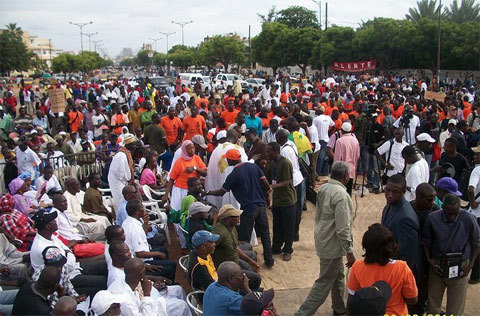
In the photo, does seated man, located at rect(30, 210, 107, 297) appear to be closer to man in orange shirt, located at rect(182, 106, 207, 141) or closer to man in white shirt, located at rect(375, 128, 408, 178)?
man in white shirt, located at rect(375, 128, 408, 178)

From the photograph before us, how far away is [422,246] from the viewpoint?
4797mm

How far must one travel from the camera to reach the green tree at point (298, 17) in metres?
56.2

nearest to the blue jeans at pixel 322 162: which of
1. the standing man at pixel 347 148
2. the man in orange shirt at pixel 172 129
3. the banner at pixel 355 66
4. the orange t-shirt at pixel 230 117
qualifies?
the orange t-shirt at pixel 230 117

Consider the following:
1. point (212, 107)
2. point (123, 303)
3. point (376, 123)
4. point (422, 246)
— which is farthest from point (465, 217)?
point (212, 107)

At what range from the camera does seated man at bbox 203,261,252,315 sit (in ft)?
12.9

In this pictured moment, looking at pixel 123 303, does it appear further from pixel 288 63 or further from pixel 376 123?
pixel 288 63

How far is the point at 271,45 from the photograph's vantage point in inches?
1892

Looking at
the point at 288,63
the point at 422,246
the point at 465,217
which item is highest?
the point at 288,63

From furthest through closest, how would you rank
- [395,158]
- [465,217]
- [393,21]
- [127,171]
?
[393,21]
[395,158]
[127,171]
[465,217]

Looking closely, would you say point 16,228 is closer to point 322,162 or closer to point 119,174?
point 119,174

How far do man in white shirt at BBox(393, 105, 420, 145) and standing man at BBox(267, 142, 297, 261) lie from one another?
176 inches

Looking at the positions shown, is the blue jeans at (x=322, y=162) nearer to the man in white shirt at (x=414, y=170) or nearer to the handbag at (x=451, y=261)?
the man in white shirt at (x=414, y=170)

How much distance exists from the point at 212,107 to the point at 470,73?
2725cm

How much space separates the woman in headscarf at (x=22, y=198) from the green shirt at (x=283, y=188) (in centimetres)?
369
